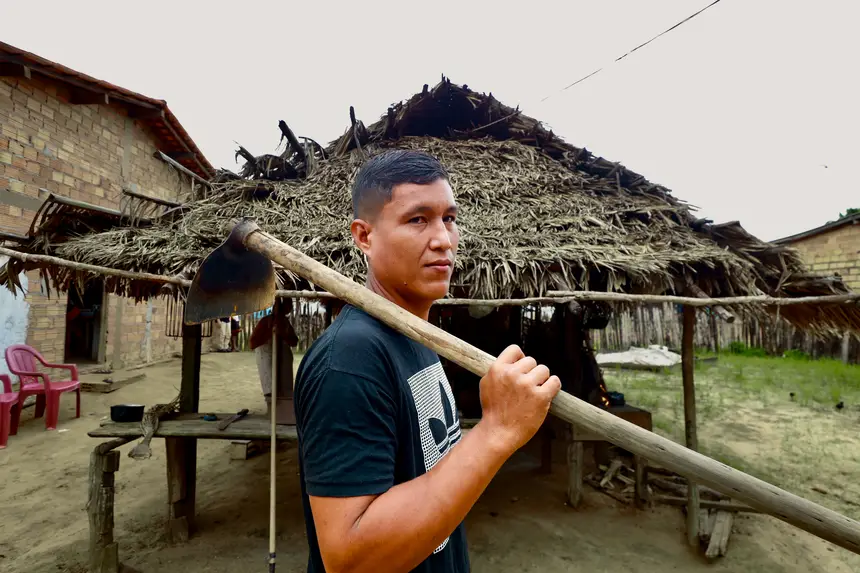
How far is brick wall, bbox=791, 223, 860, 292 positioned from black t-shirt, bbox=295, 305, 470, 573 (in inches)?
484

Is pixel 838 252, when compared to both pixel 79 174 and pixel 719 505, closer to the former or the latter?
pixel 719 505

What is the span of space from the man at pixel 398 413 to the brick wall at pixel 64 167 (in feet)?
17.4

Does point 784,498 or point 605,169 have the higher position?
point 605,169

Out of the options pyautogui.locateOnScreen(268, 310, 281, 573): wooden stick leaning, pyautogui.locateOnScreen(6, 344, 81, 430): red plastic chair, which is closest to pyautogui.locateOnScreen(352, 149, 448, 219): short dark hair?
pyautogui.locateOnScreen(268, 310, 281, 573): wooden stick leaning

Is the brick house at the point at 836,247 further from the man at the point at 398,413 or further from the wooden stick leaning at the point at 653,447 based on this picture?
the man at the point at 398,413

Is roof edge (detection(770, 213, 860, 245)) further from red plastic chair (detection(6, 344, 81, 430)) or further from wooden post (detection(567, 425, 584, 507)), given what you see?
red plastic chair (detection(6, 344, 81, 430))

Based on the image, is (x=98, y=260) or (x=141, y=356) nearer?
(x=98, y=260)

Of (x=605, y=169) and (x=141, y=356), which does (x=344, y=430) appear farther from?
(x=141, y=356)

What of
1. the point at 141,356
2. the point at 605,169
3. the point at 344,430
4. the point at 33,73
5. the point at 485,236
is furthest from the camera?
the point at 141,356

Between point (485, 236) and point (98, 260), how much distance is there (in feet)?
11.6

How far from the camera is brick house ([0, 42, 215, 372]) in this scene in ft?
22.4

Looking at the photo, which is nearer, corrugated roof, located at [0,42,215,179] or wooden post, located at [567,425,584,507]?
wooden post, located at [567,425,584,507]

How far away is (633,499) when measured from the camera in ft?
15.3

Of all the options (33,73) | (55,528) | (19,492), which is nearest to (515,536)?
(55,528)
